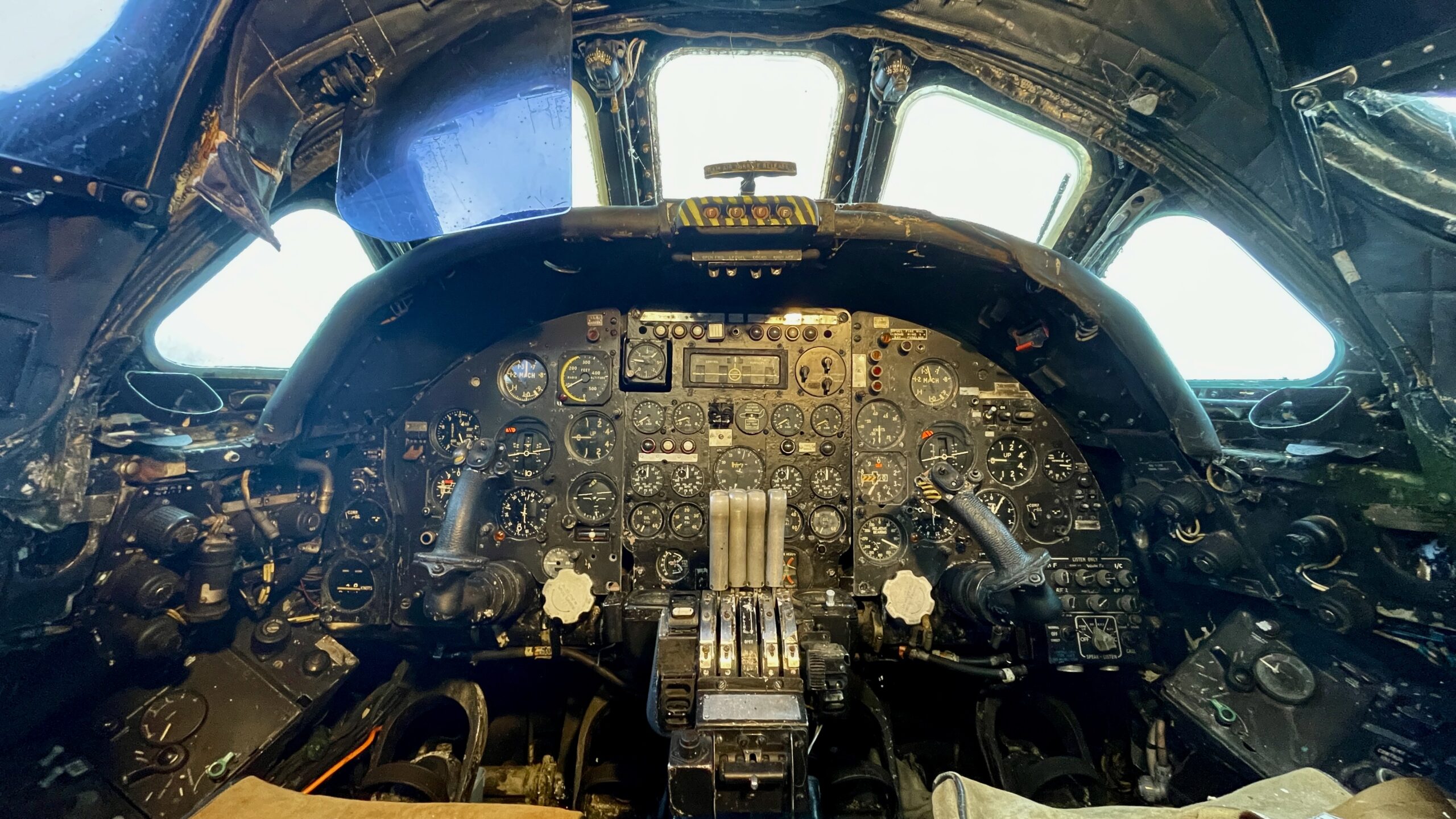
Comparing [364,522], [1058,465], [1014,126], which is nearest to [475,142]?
[364,522]

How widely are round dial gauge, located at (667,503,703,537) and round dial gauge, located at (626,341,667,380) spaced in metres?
0.83

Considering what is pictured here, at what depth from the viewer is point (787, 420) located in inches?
139

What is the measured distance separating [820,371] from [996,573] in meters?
1.56

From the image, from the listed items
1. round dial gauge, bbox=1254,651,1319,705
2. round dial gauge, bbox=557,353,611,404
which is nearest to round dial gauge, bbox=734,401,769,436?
round dial gauge, bbox=557,353,611,404

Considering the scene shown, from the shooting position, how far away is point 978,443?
3527 mm

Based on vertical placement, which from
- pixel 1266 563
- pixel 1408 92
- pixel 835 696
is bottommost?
pixel 835 696

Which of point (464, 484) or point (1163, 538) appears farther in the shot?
point (1163, 538)

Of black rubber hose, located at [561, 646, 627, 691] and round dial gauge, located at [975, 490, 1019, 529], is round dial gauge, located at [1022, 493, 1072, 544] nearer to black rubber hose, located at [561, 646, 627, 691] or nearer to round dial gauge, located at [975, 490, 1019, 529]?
round dial gauge, located at [975, 490, 1019, 529]

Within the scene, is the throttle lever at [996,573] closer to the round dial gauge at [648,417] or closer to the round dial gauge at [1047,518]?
the round dial gauge at [1047,518]

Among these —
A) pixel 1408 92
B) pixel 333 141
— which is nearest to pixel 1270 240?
pixel 1408 92

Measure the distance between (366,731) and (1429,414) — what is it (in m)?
4.95

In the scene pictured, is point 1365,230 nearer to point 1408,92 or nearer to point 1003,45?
point 1408,92

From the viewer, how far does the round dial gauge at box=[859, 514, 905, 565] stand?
3395 millimetres

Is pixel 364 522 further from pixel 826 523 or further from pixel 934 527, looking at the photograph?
pixel 934 527
